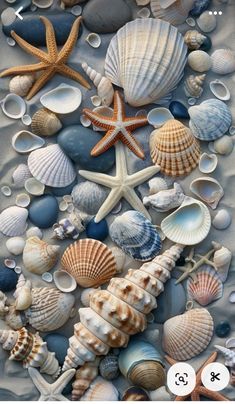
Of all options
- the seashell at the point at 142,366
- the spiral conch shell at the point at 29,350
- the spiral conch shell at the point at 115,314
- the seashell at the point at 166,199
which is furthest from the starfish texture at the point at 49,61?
the seashell at the point at 142,366

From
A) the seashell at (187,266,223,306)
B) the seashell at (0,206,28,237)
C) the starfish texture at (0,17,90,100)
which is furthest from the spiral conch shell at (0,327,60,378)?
the starfish texture at (0,17,90,100)

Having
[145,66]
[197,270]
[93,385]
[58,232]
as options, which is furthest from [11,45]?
[93,385]

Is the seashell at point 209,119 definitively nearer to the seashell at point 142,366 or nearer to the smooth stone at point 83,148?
the smooth stone at point 83,148

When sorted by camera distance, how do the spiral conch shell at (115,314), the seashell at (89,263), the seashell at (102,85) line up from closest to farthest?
1. the spiral conch shell at (115,314)
2. the seashell at (89,263)
3. the seashell at (102,85)

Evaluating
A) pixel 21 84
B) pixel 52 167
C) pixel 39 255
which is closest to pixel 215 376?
pixel 39 255

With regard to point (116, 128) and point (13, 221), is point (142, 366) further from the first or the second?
point (116, 128)

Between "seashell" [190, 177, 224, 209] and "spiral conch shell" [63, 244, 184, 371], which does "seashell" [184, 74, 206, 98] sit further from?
"spiral conch shell" [63, 244, 184, 371]
